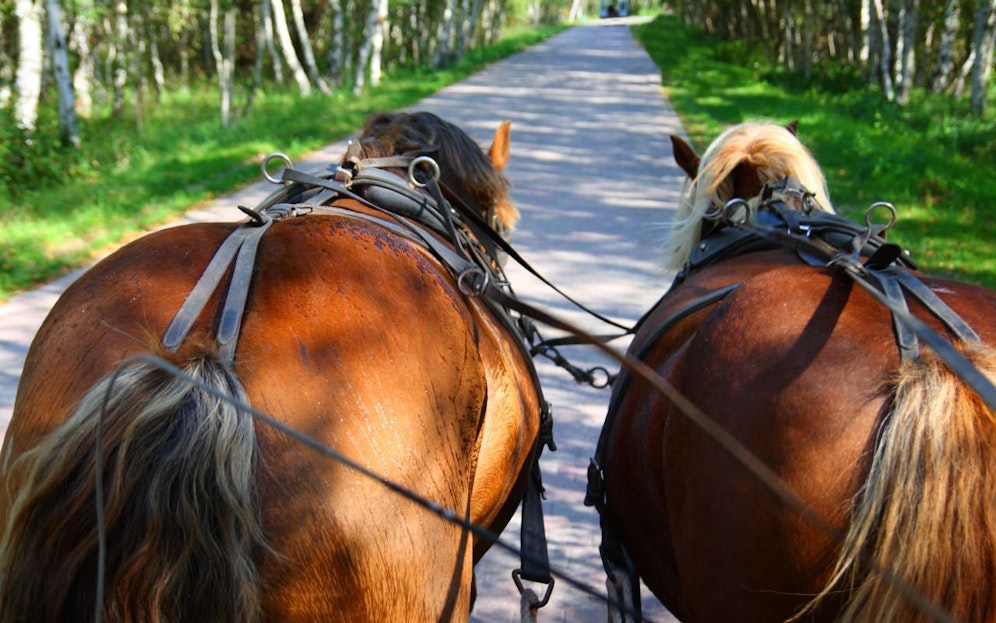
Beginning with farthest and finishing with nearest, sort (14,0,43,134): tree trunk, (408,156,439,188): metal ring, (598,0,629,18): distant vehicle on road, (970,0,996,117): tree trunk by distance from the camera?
(598,0,629,18): distant vehicle on road → (970,0,996,117): tree trunk → (14,0,43,134): tree trunk → (408,156,439,188): metal ring

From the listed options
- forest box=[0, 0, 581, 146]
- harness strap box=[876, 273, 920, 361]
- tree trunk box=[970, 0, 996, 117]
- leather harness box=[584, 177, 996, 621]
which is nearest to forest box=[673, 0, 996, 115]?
tree trunk box=[970, 0, 996, 117]

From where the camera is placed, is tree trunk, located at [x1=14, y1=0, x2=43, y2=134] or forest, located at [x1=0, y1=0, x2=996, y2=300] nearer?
forest, located at [x1=0, y1=0, x2=996, y2=300]

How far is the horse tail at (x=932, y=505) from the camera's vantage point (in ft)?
4.97

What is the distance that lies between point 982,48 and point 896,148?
9.47 ft

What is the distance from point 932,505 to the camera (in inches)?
59.9

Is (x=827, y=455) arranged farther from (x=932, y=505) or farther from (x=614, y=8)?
(x=614, y=8)

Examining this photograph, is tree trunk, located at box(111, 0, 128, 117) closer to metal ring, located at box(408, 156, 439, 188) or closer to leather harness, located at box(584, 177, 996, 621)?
metal ring, located at box(408, 156, 439, 188)

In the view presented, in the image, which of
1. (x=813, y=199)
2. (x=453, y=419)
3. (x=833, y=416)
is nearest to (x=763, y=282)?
(x=833, y=416)

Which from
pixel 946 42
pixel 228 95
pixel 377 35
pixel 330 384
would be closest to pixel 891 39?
pixel 946 42

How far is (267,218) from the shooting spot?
1.96m

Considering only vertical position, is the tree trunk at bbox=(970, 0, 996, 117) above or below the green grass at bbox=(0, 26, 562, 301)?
above

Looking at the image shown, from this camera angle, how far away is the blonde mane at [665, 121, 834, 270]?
3078mm

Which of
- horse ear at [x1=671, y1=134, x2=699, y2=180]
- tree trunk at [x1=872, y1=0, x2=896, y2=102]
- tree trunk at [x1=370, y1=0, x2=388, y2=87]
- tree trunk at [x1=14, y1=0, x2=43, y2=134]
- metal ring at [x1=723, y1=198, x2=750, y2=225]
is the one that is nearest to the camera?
metal ring at [x1=723, y1=198, x2=750, y2=225]

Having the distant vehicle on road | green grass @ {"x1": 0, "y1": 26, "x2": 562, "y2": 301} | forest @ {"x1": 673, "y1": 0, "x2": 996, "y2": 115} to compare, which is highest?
forest @ {"x1": 673, "y1": 0, "x2": 996, "y2": 115}
